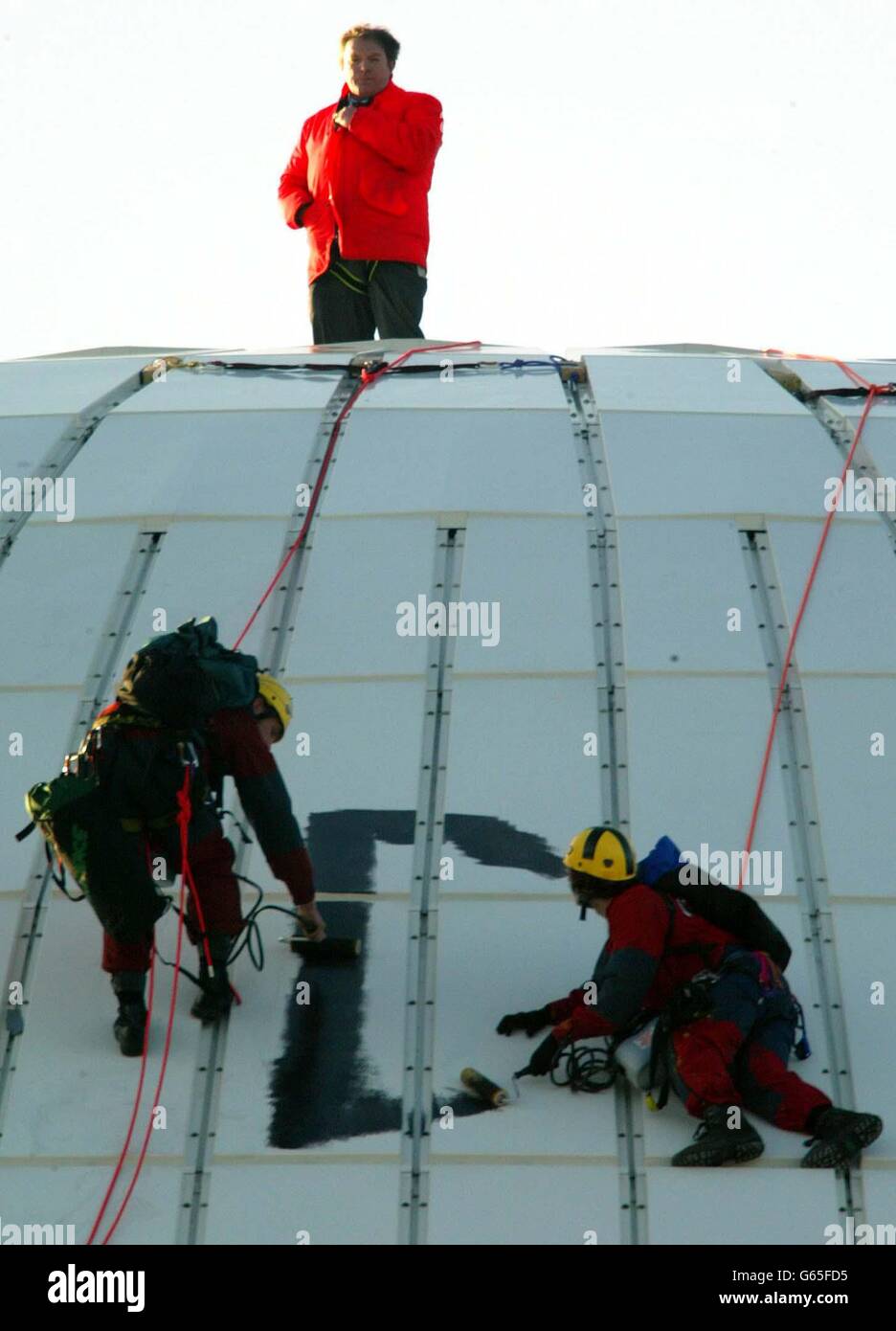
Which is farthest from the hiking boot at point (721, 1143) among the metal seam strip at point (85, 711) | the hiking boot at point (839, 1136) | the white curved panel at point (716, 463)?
the white curved panel at point (716, 463)

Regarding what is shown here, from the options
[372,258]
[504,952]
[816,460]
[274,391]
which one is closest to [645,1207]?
[504,952]

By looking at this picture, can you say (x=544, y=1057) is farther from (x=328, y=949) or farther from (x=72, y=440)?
(x=72, y=440)

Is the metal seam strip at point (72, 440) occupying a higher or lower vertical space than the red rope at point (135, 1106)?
higher

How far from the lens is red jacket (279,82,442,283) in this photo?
19.0 m

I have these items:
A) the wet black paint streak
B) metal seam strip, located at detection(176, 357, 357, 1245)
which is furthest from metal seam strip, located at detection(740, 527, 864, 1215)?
metal seam strip, located at detection(176, 357, 357, 1245)

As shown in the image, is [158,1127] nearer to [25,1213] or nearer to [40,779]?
[25,1213]

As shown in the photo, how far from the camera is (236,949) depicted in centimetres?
1220

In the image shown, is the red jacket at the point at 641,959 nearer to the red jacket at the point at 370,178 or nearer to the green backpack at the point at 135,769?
the green backpack at the point at 135,769

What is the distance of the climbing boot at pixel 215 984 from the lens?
38.6 feet

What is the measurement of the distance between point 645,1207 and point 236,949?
10.2ft

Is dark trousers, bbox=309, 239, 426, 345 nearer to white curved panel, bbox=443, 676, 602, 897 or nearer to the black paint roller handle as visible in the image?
white curved panel, bbox=443, 676, 602, 897

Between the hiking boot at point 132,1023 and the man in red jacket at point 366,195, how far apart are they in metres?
10.2
